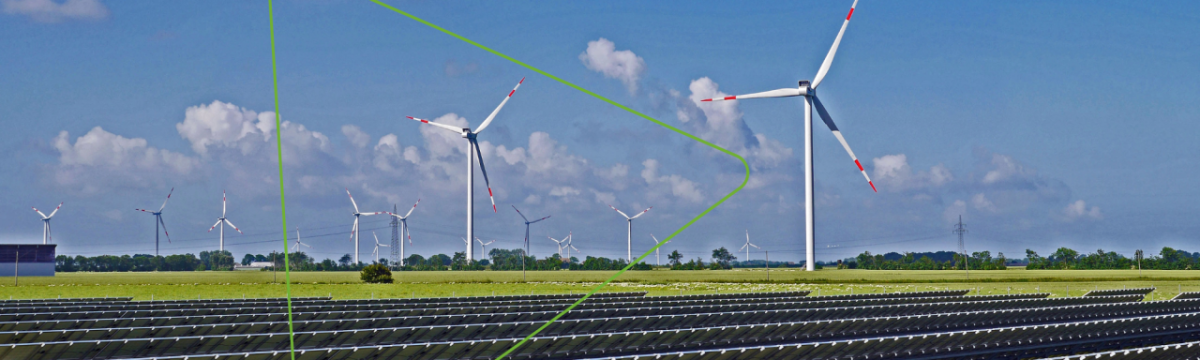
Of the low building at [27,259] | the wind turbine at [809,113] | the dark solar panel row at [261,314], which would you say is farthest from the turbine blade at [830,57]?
the low building at [27,259]

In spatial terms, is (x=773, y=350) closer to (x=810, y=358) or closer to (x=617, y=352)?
(x=810, y=358)

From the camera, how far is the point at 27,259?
545 feet

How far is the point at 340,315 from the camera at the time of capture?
45.3m

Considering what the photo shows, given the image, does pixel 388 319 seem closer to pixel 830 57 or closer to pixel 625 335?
pixel 625 335

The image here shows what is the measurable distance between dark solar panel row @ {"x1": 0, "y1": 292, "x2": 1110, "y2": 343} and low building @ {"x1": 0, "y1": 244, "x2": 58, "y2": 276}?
145025mm

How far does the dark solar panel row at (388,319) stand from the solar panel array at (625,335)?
7cm

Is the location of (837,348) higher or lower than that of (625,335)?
lower

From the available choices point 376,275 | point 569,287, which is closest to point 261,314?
point 569,287

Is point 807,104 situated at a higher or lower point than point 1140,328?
higher

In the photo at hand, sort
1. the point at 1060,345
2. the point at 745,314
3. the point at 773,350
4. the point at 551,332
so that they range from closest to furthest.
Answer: the point at 773,350 < the point at 1060,345 < the point at 551,332 < the point at 745,314

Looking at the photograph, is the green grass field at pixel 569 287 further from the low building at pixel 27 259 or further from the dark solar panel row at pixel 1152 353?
the dark solar panel row at pixel 1152 353

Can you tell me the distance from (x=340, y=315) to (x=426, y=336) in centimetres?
1382

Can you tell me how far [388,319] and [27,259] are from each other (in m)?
160

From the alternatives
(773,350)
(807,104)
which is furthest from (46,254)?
(773,350)
